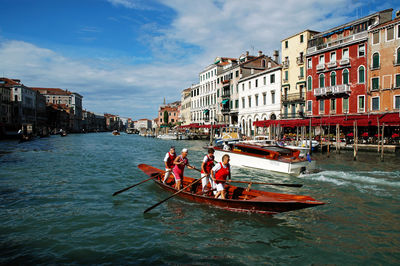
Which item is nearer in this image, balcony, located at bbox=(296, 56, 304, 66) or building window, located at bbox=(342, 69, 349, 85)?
building window, located at bbox=(342, 69, 349, 85)

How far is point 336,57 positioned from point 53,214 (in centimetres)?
A: 2936

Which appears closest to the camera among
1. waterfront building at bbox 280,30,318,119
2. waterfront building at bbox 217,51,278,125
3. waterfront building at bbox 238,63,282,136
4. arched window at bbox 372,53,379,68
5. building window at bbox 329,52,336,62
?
arched window at bbox 372,53,379,68

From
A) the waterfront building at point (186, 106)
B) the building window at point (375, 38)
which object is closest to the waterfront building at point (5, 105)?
the waterfront building at point (186, 106)

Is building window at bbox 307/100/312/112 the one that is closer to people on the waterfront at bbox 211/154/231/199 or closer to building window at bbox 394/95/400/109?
building window at bbox 394/95/400/109

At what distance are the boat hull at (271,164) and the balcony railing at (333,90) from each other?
16.9m

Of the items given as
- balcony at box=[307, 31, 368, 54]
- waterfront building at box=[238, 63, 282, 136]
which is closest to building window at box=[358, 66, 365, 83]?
balcony at box=[307, 31, 368, 54]

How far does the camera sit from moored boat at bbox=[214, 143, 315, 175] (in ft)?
43.8

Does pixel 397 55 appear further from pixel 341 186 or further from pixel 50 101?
pixel 50 101

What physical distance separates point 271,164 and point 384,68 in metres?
18.2

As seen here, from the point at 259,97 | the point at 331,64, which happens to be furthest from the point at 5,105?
the point at 331,64

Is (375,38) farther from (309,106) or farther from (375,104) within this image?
(309,106)

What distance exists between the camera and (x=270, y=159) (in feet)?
46.4

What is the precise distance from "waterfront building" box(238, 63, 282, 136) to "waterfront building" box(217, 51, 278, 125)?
6.43 feet

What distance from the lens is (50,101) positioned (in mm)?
118000
